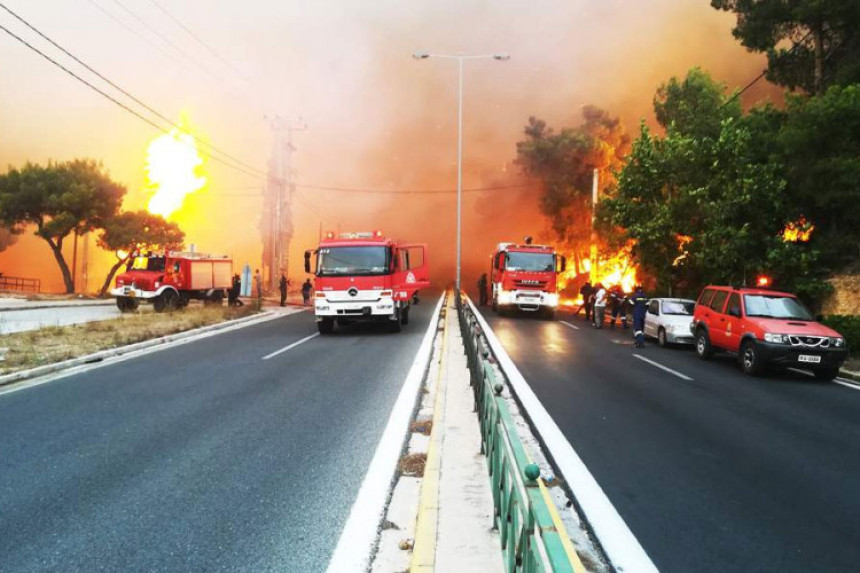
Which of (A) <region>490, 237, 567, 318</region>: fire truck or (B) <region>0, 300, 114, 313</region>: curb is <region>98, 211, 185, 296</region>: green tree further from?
(A) <region>490, 237, 567, 318</region>: fire truck

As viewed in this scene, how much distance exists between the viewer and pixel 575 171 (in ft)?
166

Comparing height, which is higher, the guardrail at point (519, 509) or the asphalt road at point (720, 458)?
the guardrail at point (519, 509)

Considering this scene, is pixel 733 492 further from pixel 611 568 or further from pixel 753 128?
pixel 753 128

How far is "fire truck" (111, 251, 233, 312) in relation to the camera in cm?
2572

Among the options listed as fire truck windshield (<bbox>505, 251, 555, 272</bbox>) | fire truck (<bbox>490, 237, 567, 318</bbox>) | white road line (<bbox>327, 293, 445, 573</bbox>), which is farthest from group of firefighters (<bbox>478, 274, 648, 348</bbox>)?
white road line (<bbox>327, 293, 445, 573</bbox>)

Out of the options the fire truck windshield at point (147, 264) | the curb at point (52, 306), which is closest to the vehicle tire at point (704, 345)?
the fire truck windshield at point (147, 264)

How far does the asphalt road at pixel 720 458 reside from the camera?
4.04 metres

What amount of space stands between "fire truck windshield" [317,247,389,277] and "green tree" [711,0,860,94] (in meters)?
17.2

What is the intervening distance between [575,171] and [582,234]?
19.0 ft

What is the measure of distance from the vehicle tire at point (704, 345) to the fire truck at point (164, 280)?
21324 mm

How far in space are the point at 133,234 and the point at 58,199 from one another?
5.77m

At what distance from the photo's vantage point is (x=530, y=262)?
25.3 m

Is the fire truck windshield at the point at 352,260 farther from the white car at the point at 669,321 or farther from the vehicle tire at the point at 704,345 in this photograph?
the vehicle tire at the point at 704,345

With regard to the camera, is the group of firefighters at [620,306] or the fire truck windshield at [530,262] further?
the fire truck windshield at [530,262]
